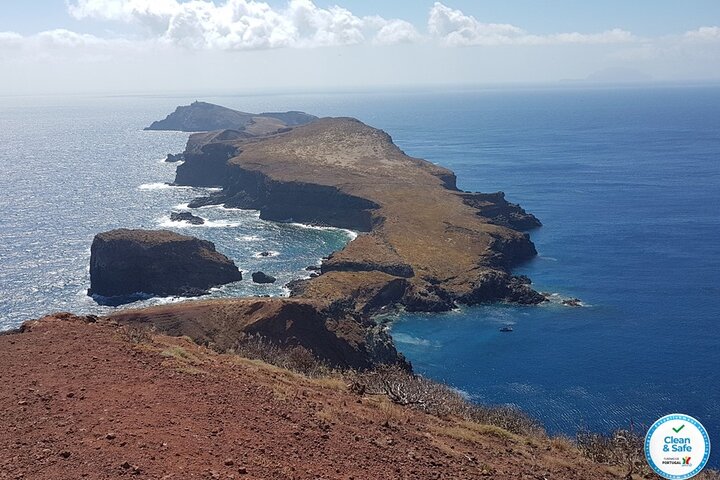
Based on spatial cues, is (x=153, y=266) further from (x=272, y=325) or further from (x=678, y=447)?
(x=678, y=447)

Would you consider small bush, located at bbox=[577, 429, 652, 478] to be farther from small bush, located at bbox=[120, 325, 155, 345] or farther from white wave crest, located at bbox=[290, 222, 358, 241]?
white wave crest, located at bbox=[290, 222, 358, 241]

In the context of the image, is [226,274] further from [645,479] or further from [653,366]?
[645,479]

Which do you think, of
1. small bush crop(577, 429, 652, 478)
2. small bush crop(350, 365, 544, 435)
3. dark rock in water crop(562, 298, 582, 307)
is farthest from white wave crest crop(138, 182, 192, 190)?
small bush crop(577, 429, 652, 478)

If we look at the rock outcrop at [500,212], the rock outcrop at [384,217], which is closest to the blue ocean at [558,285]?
the rock outcrop at [500,212]

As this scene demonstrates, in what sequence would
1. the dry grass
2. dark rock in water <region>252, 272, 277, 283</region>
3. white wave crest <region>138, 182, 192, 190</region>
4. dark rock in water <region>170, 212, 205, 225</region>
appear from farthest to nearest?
white wave crest <region>138, 182, 192, 190</region> → dark rock in water <region>170, 212, 205, 225</region> → dark rock in water <region>252, 272, 277, 283</region> → the dry grass

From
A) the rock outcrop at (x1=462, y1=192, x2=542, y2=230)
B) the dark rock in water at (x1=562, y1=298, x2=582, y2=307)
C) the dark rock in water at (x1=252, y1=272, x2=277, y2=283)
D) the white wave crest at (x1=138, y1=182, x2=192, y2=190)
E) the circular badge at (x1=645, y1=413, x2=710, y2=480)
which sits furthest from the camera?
the white wave crest at (x1=138, y1=182, x2=192, y2=190)

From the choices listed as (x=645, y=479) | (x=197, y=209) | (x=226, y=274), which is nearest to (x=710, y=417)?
(x=645, y=479)

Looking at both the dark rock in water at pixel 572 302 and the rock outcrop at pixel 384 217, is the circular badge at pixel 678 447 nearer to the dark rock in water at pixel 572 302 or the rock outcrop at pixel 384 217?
the rock outcrop at pixel 384 217
